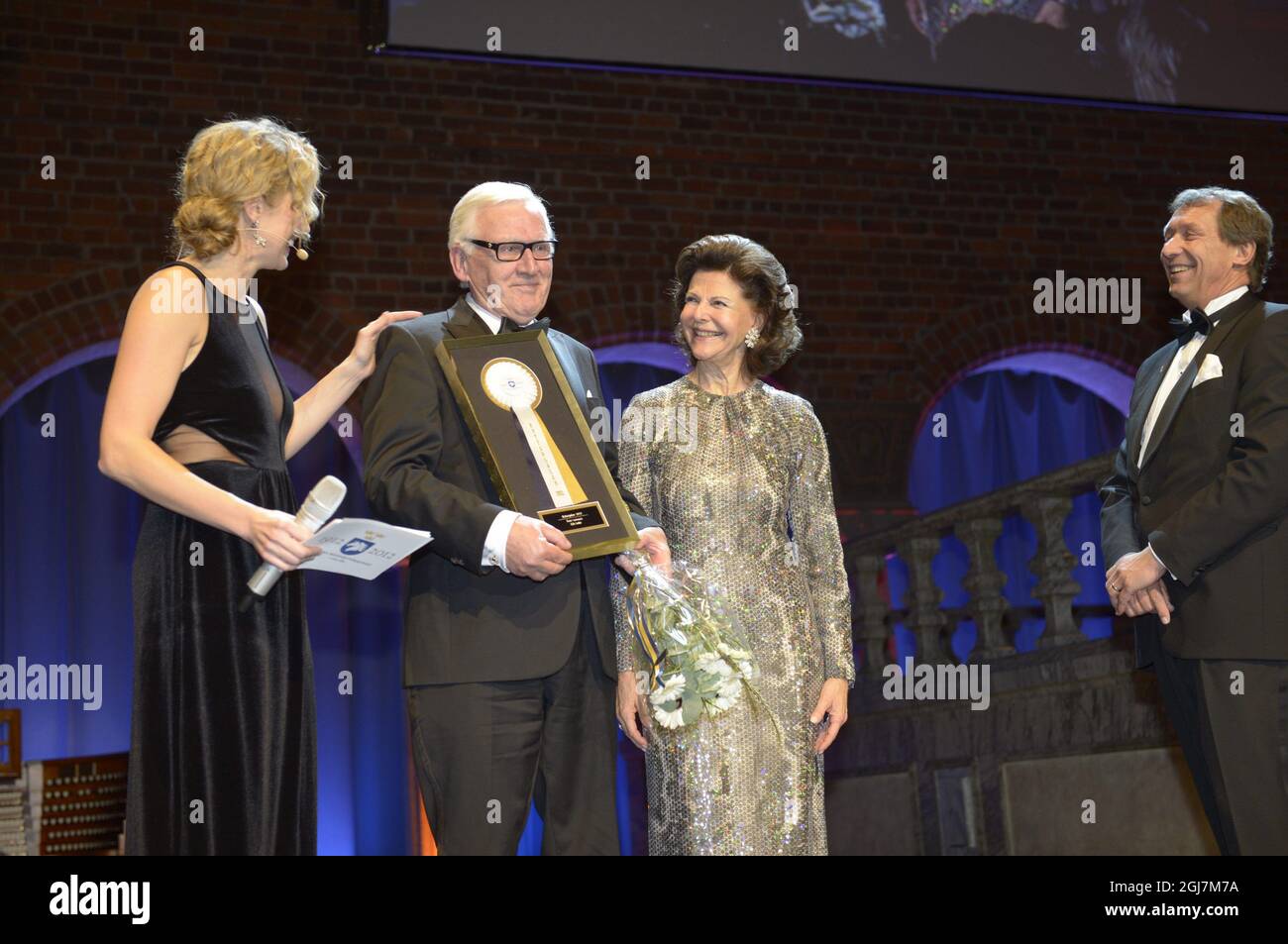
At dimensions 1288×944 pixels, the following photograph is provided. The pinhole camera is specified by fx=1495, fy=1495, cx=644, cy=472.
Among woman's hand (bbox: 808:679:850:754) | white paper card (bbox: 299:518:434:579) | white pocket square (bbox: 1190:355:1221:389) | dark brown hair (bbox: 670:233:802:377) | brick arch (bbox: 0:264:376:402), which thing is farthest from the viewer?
brick arch (bbox: 0:264:376:402)

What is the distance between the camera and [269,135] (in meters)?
2.65

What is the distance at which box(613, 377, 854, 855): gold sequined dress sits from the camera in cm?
299

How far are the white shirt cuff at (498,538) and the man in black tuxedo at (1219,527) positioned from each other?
4.90ft

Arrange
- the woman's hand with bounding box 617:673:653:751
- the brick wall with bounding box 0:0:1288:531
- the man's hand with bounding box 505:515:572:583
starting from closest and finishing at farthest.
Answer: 1. the man's hand with bounding box 505:515:572:583
2. the woman's hand with bounding box 617:673:653:751
3. the brick wall with bounding box 0:0:1288:531

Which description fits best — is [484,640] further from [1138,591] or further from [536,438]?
[1138,591]

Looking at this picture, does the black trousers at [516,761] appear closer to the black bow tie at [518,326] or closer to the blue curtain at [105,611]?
the black bow tie at [518,326]

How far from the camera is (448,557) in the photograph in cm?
263

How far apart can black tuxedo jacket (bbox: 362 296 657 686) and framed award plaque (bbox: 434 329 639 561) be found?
7cm

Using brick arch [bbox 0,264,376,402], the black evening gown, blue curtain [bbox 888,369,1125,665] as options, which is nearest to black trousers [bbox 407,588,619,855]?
the black evening gown

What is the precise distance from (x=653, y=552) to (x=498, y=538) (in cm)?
40

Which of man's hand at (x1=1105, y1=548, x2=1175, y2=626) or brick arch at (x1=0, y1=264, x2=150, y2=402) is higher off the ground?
brick arch at (x1=0, y1=264, x2=150, y2=402)

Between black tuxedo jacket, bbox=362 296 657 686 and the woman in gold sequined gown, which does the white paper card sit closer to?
black tuxedo jacket, bbox=362 296 657 686

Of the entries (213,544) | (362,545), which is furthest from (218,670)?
(362,545)

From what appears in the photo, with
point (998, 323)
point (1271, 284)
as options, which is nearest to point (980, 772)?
point (998, 323)
